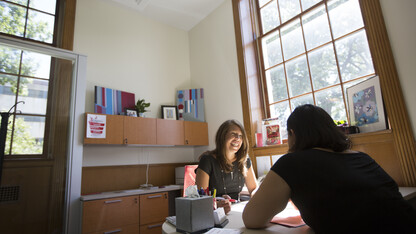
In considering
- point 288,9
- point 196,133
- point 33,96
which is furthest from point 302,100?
point 33,96

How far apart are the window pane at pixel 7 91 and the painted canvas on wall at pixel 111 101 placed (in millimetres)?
1087

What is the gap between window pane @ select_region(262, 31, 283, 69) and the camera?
369 centimetres

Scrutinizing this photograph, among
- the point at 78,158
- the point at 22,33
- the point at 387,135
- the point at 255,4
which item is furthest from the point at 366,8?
the point at 22,33

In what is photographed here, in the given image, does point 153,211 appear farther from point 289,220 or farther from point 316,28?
point 316,28

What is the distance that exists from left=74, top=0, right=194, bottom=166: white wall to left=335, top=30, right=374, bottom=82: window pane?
288cm

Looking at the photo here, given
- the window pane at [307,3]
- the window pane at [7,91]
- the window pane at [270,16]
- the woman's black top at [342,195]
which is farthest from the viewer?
the window pane at [270,16]

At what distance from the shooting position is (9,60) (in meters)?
2.62

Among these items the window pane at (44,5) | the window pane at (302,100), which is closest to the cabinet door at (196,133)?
the window pane at (302,100)

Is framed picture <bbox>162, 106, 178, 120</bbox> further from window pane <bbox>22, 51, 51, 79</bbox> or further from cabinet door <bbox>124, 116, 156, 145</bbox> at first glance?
window pane <bbox>22, 51, 51, 79</bbox>

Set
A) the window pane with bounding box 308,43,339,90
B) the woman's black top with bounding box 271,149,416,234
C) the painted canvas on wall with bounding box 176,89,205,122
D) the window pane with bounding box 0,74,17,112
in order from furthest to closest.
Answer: the painted canvas on wall with bounding box 176,89,205,122
the window pane with bounding box 308,43,339,90
the window pane with bounding box 0,74,17,112
the woman's black top with bounding box 271,149,416,234

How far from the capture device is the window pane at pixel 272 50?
3690 mm

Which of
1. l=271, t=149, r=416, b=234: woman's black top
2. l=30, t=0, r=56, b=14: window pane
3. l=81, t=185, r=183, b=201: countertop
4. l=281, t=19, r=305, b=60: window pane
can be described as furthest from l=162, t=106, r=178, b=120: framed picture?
l=271, t=149, r=416, b=234: woman's black top

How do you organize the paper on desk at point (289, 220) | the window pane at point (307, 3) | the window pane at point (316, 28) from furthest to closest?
1. the window pane at point (307, 3)
2. the window pane at point (316, 28)
3. the paper on desk at point (289, 220)

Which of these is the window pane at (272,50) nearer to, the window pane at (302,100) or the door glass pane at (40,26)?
the window pane at (302,100)
